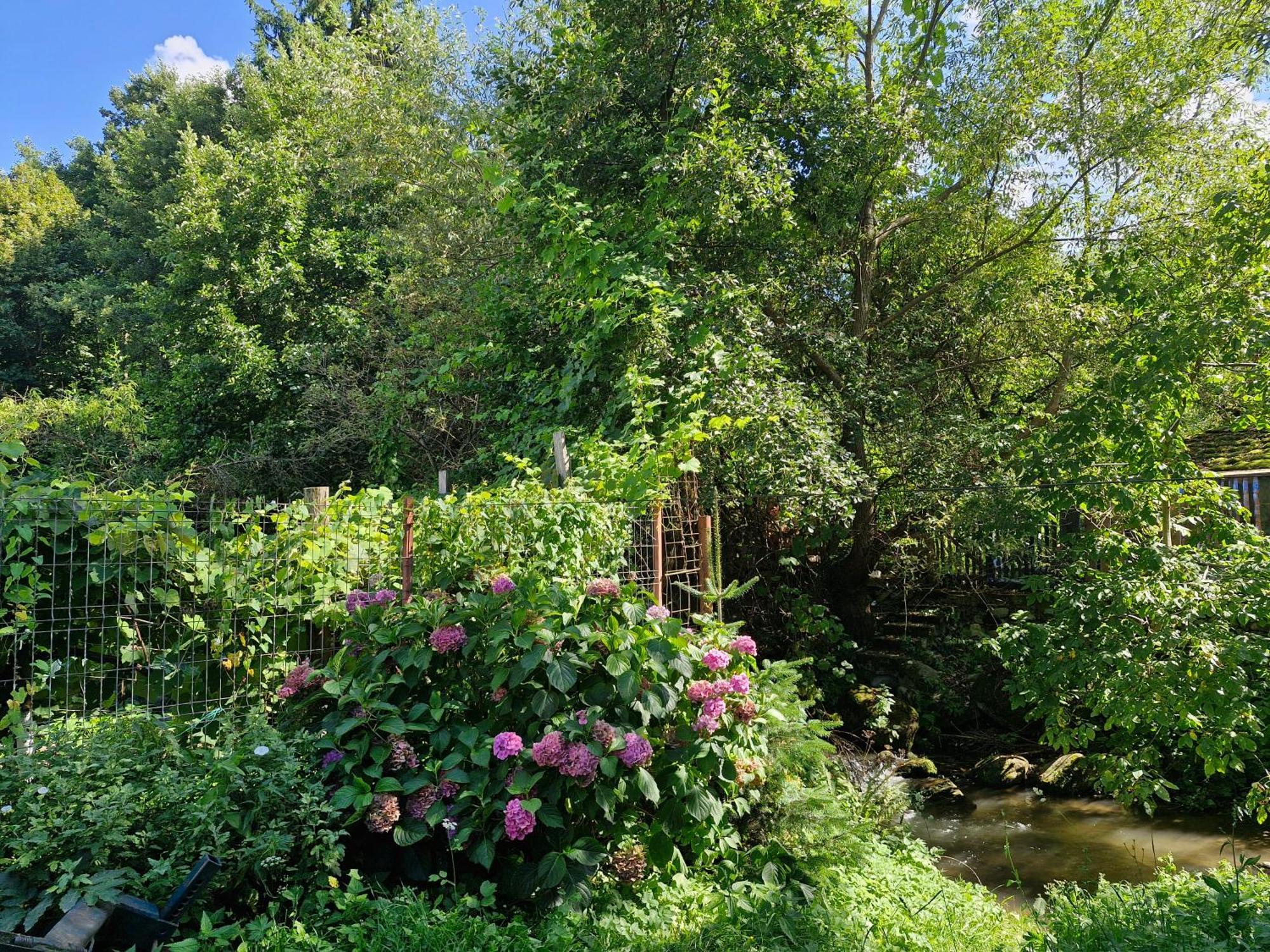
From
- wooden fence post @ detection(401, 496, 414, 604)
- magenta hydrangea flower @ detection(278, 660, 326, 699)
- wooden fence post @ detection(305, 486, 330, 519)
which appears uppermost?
wooden fence post @ detection(305, 486, 330, 519)

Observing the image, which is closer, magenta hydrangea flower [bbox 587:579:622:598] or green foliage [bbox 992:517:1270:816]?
magenta hydrangea flower [bbox 587:579:622:598]

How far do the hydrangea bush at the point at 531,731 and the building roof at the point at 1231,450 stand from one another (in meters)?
7.16

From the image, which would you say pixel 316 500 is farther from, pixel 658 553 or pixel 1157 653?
pixel 1157 653

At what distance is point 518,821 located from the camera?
3033 mm

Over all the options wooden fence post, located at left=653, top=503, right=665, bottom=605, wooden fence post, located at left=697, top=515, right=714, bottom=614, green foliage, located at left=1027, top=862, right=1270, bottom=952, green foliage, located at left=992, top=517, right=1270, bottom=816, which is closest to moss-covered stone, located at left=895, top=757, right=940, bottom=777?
green foliage, located at left=992, top=517, right=1270, bottom=816

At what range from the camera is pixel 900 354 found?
8.16m

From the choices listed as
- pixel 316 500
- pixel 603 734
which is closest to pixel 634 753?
pixel 603 734

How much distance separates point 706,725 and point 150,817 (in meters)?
2.01

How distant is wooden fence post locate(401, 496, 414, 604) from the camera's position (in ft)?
12.4

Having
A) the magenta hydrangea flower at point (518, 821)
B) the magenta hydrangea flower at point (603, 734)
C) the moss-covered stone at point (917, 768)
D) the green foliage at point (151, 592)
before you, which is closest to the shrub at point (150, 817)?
the green foliage at point (151, 592)

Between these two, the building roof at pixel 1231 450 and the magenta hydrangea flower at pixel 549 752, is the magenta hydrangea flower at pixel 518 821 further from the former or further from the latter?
the building roof at pixel 1231 450

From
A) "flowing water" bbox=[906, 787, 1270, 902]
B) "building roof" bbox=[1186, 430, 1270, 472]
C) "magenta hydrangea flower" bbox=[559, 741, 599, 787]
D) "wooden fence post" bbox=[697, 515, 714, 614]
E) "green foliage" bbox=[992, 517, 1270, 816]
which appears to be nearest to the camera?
"magenta hydrangea flower" bbox=[559, 741, 599, 787]

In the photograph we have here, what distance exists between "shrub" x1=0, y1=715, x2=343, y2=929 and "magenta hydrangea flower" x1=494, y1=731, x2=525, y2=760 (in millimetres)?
610

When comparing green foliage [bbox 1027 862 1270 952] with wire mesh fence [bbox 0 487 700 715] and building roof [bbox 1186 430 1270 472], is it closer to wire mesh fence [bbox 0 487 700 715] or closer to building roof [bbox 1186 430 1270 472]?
wire mesh fence [bbox 0 487 700 715]
